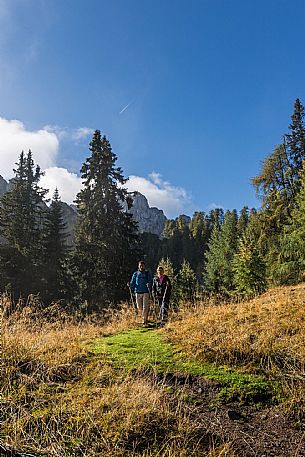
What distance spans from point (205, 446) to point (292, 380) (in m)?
2.19

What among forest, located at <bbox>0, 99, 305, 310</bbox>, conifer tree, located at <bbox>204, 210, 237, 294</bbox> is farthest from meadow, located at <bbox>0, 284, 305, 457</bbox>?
conifer tree, located at <bbox>204, 210, 237, 294</bbox>

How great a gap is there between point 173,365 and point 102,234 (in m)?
18.6

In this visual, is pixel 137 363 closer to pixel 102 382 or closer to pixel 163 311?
pixel 102 382

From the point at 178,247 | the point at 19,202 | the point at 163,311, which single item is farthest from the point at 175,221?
the point at 163,311

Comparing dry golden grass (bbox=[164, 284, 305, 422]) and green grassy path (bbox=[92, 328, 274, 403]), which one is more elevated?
dry golden grass (bbox=[164, 284, 305, 422])

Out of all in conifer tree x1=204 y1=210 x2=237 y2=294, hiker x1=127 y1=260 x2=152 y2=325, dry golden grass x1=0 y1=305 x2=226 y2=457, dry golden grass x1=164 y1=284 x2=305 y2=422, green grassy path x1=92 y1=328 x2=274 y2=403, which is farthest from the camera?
conifer tree x1=204 y1=210 x2=237 y2=294

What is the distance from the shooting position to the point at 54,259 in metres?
31.9

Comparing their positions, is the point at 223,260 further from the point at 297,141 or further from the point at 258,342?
the point at 258,342

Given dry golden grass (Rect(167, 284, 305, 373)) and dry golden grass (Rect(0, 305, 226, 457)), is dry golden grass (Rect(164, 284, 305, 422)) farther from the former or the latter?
dry golden grass (Rect(0, 305, 226, 457))

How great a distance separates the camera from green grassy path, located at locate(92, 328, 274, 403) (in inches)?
187

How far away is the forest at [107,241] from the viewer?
75.2ft

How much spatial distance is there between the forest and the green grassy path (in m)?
11.1

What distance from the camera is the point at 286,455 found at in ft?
11.0

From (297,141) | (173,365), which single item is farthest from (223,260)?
(173,365)
